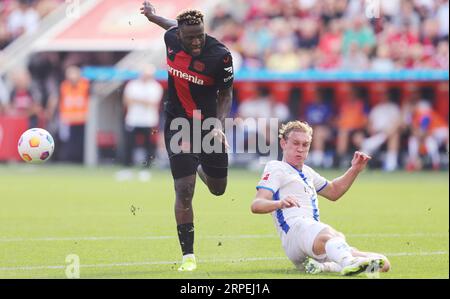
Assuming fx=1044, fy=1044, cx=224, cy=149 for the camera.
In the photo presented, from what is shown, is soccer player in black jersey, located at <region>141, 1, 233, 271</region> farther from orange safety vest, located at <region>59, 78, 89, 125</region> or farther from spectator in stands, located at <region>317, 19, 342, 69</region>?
orange safety vest, located at <region>59, 78, 89, 125</region>

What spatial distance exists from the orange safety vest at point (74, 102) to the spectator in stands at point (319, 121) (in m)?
5.61

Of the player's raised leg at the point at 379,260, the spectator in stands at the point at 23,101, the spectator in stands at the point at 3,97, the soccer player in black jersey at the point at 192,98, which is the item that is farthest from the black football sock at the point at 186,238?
the spectator in stands at the point at 3,97

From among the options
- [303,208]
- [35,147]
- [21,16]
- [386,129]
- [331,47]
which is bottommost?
[303,208]

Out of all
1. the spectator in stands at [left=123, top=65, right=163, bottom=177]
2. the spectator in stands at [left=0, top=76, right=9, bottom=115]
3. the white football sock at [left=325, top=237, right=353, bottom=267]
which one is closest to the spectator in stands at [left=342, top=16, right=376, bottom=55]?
the spectator in stands at [left=123, top=65, right=163, bottom=177]

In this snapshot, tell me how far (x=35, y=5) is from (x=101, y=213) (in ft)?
56.0

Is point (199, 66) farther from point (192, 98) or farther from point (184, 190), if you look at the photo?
point (184, 190)

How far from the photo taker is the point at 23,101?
2762cm

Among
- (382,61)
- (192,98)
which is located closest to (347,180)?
(192,98)

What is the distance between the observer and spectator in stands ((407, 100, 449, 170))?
24312 mm

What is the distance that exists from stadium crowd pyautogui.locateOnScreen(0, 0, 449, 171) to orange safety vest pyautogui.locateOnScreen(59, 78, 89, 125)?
0.14 meters

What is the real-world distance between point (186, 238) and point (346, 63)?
619 inches

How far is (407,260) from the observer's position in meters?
9.85
